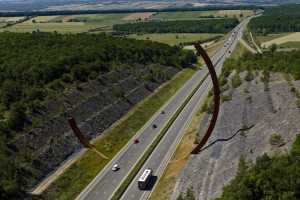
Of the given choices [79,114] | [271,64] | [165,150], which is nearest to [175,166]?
[165,150]

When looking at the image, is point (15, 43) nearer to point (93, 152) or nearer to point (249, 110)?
point (93, 152)

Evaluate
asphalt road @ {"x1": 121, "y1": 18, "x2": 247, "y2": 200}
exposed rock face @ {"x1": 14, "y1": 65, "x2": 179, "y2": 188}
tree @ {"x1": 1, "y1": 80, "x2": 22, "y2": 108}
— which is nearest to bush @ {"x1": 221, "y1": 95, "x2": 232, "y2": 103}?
asphalt road @ {"x1": 121, "y1": 18, "x2": 247, "y2": 200}

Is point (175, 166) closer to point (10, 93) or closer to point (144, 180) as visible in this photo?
point (144, 180)

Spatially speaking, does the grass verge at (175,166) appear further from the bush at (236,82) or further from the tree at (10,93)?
the tree at (10,93)

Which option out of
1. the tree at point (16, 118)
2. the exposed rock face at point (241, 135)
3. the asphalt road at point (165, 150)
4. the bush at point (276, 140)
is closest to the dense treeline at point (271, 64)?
the exposed rock face at point (241, 135)

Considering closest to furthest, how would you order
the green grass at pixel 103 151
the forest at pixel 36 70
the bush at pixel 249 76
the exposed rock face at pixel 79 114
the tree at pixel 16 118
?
the green grass at pixel 103 151 → the forest at pixel 36 70 → the exposed rock face at pixel 79 114 → the tree at pixel 16 118 → the bush at pixel 249 76

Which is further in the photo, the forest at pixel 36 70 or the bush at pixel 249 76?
the bush at pixel 249 76
